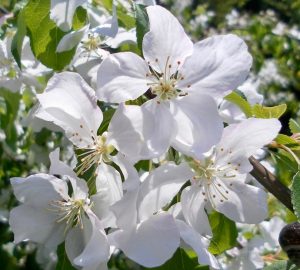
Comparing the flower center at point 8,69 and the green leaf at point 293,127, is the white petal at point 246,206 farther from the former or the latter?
the flower center at point 8,69

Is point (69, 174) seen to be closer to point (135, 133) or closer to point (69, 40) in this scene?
point (135, 133)

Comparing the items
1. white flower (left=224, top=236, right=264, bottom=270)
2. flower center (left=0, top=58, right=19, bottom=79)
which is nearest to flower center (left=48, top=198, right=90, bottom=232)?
flower center (left=0, top=58, right=19, bottom=79)

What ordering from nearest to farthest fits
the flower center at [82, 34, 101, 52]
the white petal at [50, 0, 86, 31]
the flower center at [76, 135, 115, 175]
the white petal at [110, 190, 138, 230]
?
1. the white petal at [110, 190, 138, 230]
2. the flower center at [76, 135, 115, 175]
3. the white petal at [50, 0, 86, 31]
4. the flower center at [82, 34, 101, 52]

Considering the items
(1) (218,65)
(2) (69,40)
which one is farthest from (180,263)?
(2) (69,40)

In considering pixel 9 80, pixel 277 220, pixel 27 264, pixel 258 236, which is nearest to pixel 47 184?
pixel 9 80

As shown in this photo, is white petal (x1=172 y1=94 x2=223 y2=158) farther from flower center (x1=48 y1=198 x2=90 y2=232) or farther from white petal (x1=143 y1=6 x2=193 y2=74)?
flower center (x1=48 y1=198 x2=90 y2=232)

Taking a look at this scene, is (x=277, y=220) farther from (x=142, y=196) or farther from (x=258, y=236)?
(x=142, y=196)

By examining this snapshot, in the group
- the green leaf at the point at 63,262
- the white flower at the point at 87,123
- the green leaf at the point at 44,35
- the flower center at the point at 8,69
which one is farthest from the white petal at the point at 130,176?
the flower center at the point at 8,69
